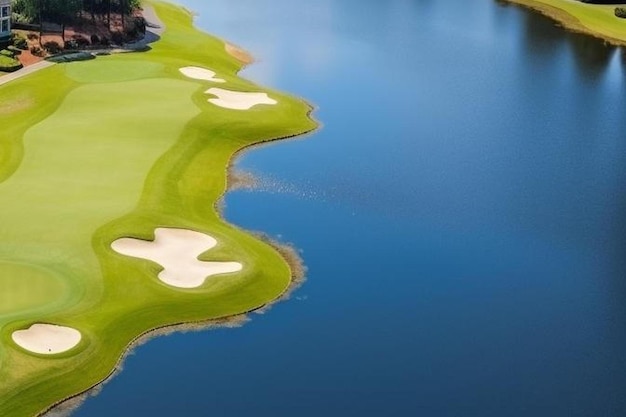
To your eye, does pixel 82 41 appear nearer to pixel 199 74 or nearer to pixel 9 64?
pixel 9 64

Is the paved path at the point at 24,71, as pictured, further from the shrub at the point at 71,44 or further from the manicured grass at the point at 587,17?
the manicured grass at the point at 587,17

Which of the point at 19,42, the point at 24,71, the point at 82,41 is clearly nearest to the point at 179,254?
the point at 24,71

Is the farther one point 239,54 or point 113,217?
point 239,54

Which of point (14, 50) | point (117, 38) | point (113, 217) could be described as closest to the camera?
point (113, 217)

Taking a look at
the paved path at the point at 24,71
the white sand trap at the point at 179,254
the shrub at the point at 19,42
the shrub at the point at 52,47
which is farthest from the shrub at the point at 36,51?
the white sand trap at the point at 179,254

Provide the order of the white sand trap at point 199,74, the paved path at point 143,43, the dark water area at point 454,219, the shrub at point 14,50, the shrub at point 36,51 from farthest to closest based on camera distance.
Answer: the shrub at point 36,51 < the shrub at point 14,50 < the white sand trap at point 199,74 < the paved path at point 143,43 < the dark water area at point 454,219

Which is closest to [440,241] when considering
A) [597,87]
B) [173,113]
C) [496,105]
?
[173,113]

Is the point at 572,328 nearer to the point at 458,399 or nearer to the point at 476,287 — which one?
the point at 476,287
